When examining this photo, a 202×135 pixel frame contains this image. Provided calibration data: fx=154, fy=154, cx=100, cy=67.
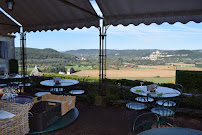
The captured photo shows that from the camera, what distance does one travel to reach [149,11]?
4.02 metres

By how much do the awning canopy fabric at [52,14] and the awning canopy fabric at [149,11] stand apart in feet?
1.55

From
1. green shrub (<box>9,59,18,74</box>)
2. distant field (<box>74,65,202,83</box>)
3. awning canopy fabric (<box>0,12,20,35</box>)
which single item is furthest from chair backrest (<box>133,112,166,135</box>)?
green shrub (<box>9,59,18,74</box>)

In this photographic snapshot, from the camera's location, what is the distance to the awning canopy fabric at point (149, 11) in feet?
11.9

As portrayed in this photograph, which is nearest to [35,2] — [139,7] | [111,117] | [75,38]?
[139,7]

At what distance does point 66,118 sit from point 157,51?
2162 cm

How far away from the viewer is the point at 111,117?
12.9 feet

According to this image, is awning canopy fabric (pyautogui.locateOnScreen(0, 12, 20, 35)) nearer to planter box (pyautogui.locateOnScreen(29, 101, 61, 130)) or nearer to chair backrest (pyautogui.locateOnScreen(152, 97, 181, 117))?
planter box (pyautogui.locateOnScreen(29, 101, 61, 130))

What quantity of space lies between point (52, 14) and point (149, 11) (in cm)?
301

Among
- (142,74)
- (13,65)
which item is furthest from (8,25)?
(142,74)

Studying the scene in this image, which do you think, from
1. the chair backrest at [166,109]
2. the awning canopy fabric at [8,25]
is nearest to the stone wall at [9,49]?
the awning canopy fabric at [8,25]

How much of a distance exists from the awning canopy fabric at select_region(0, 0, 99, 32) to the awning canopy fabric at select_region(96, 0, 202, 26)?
47 centimetres

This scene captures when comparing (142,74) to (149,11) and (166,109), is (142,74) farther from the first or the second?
(166,109)

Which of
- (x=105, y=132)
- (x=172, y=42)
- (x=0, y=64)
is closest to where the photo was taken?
(x=105, y=132)

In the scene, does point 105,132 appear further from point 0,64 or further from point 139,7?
point 0,64
